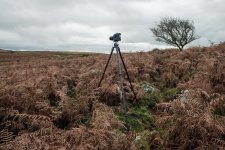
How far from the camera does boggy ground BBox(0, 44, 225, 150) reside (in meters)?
5.79

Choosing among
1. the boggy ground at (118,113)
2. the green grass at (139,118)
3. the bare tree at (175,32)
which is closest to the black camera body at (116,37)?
the boggy ground at (118,113)

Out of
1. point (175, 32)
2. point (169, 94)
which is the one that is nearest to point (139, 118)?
point (169, 94)

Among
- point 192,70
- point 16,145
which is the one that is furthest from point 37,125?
point 192,70

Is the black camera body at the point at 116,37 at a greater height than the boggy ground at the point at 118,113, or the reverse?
the black camera body at the point at 116,37

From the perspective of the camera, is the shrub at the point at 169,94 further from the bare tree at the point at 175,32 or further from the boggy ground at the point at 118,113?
the bare tree at the point at 175,32

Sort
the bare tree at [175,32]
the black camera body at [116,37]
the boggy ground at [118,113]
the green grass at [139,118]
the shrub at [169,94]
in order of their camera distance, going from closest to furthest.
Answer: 1. the boggy ground at [118,113]
2. the green grass at [139,118]
3. the black camera body at [116,37]
4. the shrub at [169,94]
5. the bare tree at [175,32]

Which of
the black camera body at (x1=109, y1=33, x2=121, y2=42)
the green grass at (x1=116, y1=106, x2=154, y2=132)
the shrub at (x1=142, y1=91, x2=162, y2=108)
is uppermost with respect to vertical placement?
the black camera body at (x1=109, y1=33, x2=121, y2=42)

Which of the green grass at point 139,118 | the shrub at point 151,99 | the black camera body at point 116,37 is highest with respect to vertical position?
the black camera body at point 116,37

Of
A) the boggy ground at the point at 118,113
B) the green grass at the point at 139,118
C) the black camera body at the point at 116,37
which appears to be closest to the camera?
the boggy ground at the point at 118,113

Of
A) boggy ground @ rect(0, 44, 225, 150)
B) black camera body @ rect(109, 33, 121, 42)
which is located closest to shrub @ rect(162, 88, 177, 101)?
boggy ground @ rect(0, 44, 225, 150)

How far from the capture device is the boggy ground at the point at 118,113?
5789 mm

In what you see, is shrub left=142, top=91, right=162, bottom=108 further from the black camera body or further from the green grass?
the black camera body

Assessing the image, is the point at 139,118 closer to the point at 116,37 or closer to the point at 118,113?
the point at 118,113

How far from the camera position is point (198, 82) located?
9352 mm
